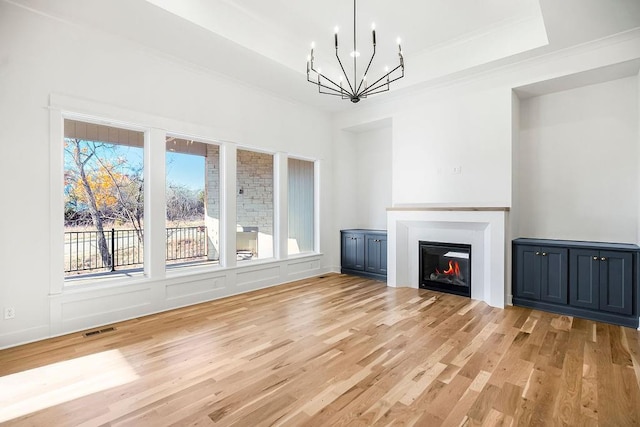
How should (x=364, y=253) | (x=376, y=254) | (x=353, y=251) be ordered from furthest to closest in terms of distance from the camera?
(x=353, y=251) → (x=364, y=253) → (x=376, y=254)

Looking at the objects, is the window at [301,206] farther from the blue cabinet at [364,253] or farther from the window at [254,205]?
the blue cabinet at [364,253]

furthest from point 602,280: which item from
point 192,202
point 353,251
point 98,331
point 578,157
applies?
point 98,331

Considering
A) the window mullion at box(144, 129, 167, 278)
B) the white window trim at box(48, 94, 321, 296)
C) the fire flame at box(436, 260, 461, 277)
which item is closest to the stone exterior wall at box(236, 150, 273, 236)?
the white window trim at box(48, 94, 321, 296)

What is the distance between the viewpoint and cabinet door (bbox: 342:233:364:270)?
6602mm

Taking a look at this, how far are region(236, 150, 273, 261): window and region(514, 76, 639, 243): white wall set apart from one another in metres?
4.25

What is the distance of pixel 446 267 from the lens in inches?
212

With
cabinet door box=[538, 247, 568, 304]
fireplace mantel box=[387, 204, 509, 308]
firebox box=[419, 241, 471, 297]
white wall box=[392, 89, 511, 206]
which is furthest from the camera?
firebox box=[419, 241, 471, 297]

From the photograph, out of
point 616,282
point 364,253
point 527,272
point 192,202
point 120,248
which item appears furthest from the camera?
point 364,253

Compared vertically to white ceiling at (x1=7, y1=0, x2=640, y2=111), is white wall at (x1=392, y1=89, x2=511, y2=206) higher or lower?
lower

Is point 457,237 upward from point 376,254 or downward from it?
upward

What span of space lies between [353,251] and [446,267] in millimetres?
1978

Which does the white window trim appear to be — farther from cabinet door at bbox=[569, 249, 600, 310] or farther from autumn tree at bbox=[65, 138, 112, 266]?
cabinet door at bbox=[569, 249, 600, 310]

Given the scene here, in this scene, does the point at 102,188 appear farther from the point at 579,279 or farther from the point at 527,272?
the point at 579,279

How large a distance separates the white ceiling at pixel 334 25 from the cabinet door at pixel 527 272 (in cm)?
275
